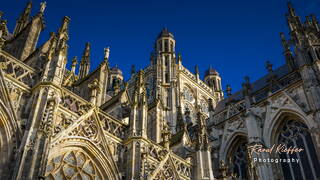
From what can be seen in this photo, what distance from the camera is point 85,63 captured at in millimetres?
18469

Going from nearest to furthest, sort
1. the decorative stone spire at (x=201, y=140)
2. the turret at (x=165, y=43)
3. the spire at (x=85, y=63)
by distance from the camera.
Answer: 1. the decorative stone spire at (x=201, y=140)
2. the spire at (x=85, y=63)
3. the turret at (x=165, y=43)

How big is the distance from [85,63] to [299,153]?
39.3 ft

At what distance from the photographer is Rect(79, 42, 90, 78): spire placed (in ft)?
59.8

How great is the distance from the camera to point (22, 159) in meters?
7.45

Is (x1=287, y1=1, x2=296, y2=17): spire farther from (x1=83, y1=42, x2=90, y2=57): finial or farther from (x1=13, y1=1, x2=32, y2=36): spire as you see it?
(x1=13, y1=1, x2=32, y2=36): spire

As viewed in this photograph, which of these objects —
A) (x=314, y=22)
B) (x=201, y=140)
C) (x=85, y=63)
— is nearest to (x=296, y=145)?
(x=201, y=140)

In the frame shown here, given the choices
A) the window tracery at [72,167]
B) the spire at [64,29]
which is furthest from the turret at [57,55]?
the window tracery at [72,167]

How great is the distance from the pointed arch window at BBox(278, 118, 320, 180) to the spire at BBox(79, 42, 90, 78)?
433 inches

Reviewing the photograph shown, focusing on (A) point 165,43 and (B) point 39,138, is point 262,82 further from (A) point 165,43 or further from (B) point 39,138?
(B) point 39,138

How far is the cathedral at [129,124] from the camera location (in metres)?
8.44

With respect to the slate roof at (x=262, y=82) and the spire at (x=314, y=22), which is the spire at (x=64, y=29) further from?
the spire at (x=314, y=22)

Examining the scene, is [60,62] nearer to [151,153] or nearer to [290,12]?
[151,153]

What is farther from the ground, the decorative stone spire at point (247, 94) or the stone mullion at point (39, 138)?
the decorative stone spire at point (247, 94)

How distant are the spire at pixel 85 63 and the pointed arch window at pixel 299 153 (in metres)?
11.0
